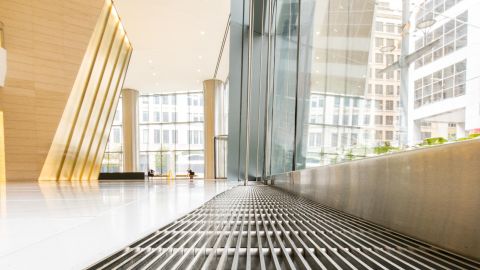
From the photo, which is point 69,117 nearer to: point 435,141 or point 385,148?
point 385,148

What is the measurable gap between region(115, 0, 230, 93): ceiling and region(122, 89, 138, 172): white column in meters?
1.00

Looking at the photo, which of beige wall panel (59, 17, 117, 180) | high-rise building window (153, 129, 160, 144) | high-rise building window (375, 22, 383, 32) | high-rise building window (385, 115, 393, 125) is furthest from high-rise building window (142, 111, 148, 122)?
high-rise building window (385, 115, 393, 125)

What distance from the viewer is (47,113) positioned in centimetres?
1023

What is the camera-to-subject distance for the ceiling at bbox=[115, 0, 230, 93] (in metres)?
11.3

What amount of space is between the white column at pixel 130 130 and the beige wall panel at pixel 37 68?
37.2 feet

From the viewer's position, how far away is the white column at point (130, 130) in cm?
2161

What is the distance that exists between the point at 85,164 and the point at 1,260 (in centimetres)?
1308

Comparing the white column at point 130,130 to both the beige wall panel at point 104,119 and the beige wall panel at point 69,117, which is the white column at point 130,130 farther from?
the beige wall panel at point 69,117

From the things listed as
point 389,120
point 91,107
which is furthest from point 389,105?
point 91,107

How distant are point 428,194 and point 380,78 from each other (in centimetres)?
118

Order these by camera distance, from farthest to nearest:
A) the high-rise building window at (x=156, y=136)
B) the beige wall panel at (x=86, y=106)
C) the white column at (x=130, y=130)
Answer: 1. the high-rise building window at (x=156, y=136)
2. the white column at (x=130, y=130)
3. the beige wall panel at (x=86, y=106)

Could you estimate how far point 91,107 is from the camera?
11.7 metres

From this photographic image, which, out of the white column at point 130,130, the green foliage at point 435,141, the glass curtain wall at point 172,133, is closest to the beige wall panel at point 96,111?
the white column at point 130,130

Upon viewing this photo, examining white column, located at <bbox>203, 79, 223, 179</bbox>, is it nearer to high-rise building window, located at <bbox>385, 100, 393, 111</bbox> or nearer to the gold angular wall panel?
the gold angular wall panel
